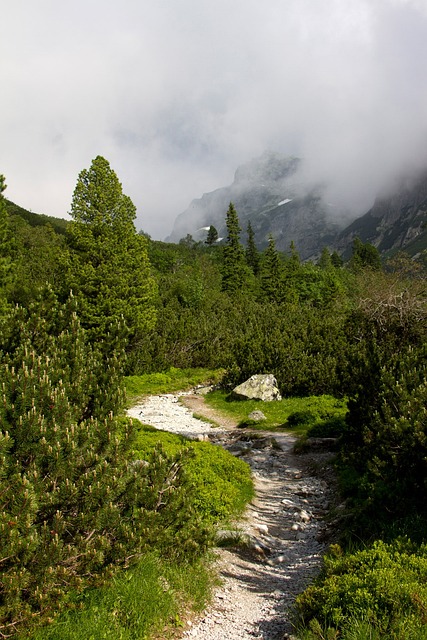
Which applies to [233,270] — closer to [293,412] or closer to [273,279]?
[273,279]

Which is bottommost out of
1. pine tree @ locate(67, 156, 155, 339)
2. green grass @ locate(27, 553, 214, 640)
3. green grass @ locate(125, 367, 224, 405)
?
green grass @ locate(27, 553, 214, 640)

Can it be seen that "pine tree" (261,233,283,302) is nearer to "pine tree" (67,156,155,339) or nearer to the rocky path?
"pine tree" (67,156,155,339)

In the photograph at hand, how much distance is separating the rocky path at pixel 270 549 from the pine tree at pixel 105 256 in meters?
13.6

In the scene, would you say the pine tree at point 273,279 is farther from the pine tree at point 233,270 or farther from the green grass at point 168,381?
the green grass at point 168,381

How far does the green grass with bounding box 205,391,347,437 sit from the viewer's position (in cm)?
1521

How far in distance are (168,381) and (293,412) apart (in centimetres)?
1085

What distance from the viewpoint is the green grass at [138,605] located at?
162 inches

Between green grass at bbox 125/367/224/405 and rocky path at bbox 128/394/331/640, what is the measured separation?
33.9 ft

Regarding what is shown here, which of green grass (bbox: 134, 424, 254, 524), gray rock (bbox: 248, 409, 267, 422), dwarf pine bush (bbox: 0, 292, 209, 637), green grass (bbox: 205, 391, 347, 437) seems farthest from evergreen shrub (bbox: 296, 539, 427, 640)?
gray rock (bbox: 248, 409, 267, 422)

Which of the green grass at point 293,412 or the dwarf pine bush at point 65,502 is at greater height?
the dwarf pine bush at point 65,502

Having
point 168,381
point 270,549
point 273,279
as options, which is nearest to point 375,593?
point 270,549

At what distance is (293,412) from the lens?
17.8 meters

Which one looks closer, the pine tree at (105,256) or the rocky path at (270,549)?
the rocky path at (270,549)

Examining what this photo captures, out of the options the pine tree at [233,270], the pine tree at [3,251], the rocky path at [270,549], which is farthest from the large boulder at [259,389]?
the pine tree at [233,270]
